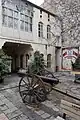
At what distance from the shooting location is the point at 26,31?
10.6 meters

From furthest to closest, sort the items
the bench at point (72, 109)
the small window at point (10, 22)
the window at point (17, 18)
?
the small window at point (10, 22) → the window at point (17, 18) → the bench at point (72, 109)

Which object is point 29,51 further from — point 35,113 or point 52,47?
point 35,113

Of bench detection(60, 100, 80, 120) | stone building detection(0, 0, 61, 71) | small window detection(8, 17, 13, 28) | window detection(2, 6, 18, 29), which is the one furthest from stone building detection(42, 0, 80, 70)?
bench detection(60, 100, 80, 120)

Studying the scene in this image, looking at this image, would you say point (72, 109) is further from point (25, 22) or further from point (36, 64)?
point (25, 22)

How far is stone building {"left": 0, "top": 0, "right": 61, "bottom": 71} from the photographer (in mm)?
9248

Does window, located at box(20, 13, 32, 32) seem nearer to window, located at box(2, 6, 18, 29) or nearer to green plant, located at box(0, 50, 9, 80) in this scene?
window, located at box(2, 6, 18, 29)

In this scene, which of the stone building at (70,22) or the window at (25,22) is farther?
the stone building at (70,22)

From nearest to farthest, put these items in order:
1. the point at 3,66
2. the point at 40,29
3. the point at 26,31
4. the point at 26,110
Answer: the point at 26,110, the point at 3,66, the point at 26,31, the point at 40,29

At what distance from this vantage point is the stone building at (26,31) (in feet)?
30.3

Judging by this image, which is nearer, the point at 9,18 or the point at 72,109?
the point at 72,109

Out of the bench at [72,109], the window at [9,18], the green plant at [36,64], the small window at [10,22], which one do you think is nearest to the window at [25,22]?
the window at [9,18]

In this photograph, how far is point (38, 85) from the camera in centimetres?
433

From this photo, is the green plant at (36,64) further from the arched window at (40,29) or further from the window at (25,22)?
the arched window at (40,29)

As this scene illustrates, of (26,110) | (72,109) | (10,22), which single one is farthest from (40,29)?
(72,109)
